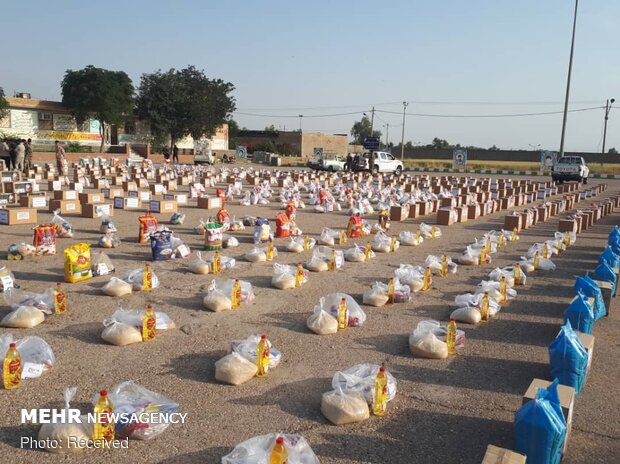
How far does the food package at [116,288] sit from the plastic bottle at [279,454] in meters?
3.90

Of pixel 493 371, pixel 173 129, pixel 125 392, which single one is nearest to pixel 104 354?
pixel 125 392

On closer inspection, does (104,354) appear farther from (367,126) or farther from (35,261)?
(367,126)

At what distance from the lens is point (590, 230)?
41.7 ft

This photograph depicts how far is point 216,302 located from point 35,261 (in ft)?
11.6

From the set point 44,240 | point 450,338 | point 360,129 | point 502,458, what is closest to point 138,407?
point 502,458

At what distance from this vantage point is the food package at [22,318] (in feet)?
16.5

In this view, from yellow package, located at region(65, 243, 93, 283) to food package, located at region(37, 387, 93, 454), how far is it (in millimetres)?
3624

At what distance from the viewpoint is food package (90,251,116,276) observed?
6.92 m

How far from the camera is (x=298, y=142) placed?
59.6 metres

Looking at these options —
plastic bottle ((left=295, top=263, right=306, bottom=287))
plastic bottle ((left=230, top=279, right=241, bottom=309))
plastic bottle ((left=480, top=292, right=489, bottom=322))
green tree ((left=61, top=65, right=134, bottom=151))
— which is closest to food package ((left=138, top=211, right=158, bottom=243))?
plastic bottle ((left=295, top=263, right=306, bottom=287))

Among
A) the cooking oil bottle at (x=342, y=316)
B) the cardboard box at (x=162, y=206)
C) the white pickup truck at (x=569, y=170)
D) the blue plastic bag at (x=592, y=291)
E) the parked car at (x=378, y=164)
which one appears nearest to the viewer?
the cooking oil bottle at (x=342, y=316)

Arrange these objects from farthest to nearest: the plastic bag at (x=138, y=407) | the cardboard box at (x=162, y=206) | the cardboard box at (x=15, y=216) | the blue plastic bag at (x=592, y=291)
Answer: the cardboard box at (x=162, y=206)
the cardboard box at (x=15, y=216)
the blue plastic bag at (x=592, y=291)
the plastic bag at (x=138, y=407)

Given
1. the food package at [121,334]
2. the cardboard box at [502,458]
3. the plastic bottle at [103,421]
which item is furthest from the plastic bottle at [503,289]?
the plastic bottle at [103,421]

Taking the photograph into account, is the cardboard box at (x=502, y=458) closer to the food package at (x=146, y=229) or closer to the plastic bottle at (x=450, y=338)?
the plastic bottle at (x=450, y=338)
